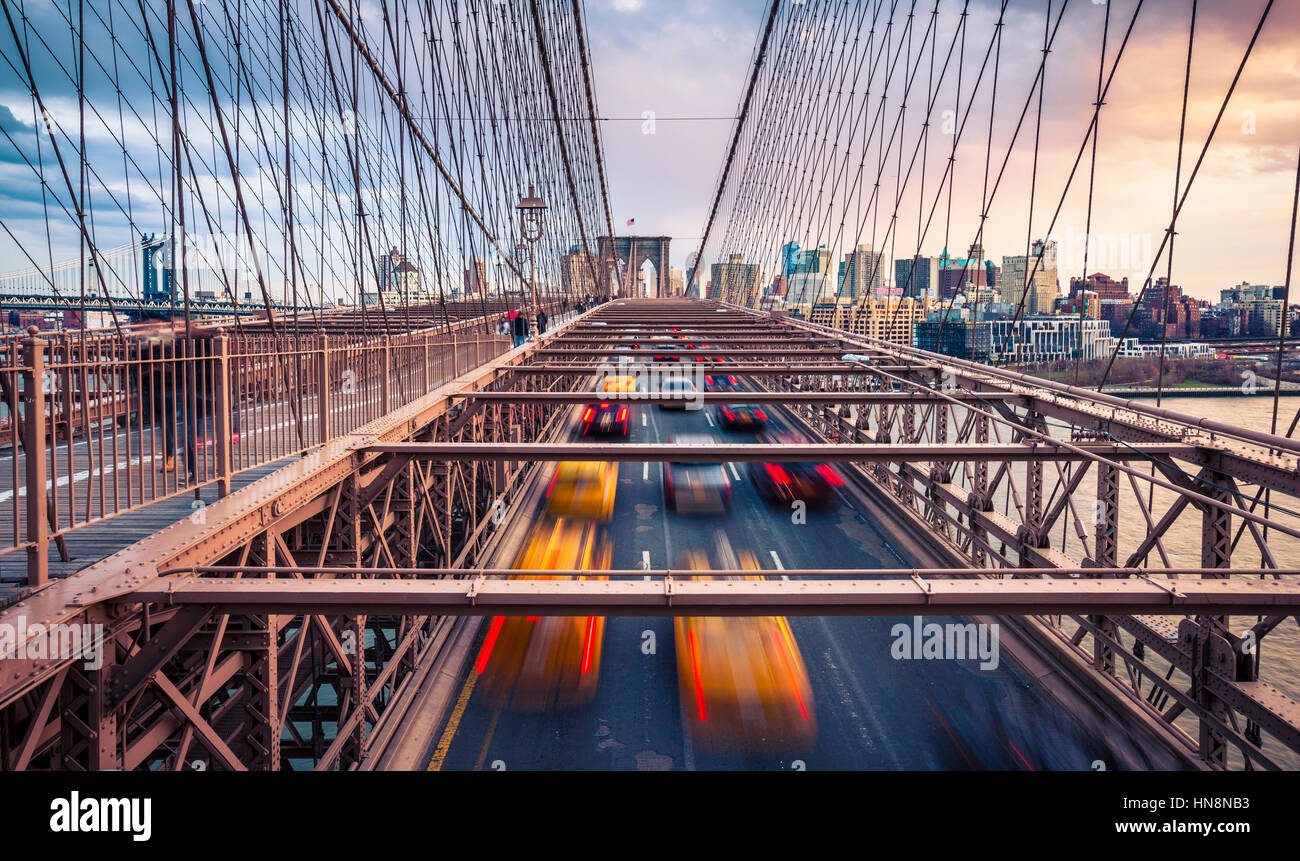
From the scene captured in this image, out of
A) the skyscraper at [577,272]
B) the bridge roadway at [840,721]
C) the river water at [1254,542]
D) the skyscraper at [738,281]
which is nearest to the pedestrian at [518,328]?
the bridge roadway at [840,721]

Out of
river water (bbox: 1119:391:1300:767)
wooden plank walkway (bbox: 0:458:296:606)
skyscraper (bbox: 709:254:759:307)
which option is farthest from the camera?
skyscraper (bbox: 709:254:759:307)

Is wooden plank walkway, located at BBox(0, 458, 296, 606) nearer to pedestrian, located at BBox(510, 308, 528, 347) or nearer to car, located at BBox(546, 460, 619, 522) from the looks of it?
car, located at BBox(546, 460, 619, 522)

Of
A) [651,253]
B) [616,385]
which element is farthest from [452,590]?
[651,253]

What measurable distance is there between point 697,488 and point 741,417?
48.9 feet

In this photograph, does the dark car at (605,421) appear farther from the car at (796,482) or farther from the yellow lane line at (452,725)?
the yellow lane line at (452,725)

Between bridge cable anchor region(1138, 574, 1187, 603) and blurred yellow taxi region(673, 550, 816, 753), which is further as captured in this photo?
blurred yellow taxi region(673, 550, 816, 753)

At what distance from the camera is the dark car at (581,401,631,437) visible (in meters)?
33.9

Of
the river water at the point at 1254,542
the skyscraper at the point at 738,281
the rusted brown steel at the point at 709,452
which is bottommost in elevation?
the river water at the point at 1254,542

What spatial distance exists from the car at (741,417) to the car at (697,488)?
7.34 meters

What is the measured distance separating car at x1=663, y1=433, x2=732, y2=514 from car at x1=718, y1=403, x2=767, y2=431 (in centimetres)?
734

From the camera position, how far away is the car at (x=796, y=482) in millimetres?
23938

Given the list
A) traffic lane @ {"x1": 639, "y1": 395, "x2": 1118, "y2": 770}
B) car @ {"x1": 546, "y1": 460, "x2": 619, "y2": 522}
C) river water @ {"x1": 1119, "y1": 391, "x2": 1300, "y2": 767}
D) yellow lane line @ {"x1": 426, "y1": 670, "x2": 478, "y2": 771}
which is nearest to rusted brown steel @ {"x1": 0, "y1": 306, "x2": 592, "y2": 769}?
yellow lane line @ {"x1": 426, "y1": 670, "x2": 478, "y2": 771}

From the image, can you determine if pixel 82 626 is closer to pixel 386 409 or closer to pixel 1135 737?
pixel 386 409

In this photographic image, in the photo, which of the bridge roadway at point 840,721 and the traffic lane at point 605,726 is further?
the traffic lane at point 605,726
